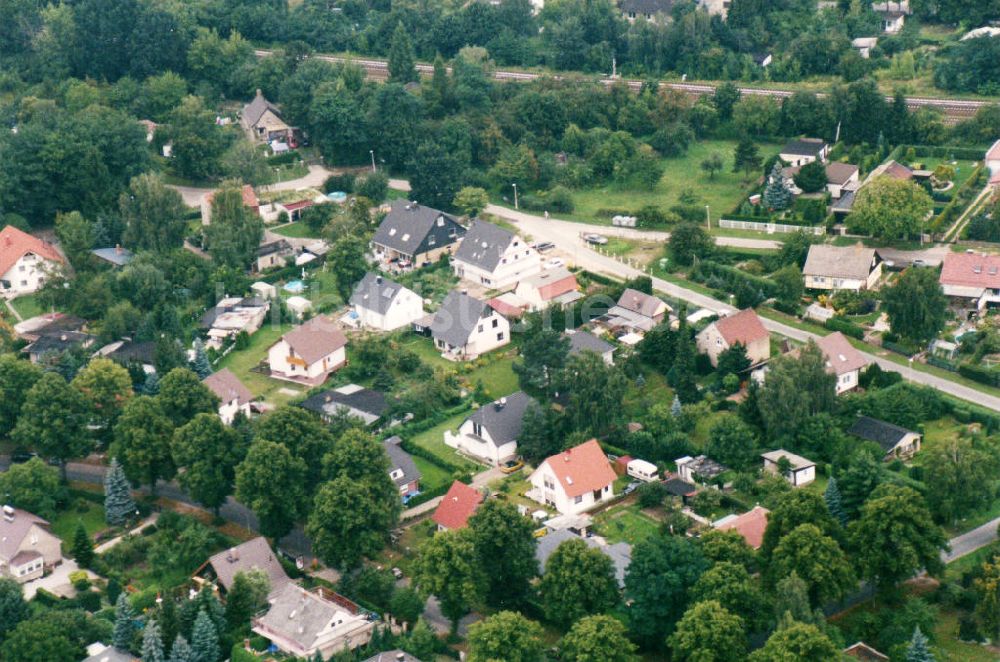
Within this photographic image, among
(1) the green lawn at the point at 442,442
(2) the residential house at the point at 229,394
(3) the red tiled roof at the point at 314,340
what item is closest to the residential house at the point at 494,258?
(3) the red tiled roof at the point at 314,340

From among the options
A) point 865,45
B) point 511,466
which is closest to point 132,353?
point 511,466

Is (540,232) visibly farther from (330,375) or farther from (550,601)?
(550,601)

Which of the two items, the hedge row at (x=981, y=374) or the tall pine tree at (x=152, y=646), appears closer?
the tall pine tree at (x=152, y=646)

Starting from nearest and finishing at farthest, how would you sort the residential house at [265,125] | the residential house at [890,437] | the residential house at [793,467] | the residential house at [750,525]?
the residential house at [750,525] < the residential house at [793,467] < the residential house at [890,437] < the residential house at [265,125]

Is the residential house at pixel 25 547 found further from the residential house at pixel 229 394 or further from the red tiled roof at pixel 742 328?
the red tiled roof at pixel 742 328

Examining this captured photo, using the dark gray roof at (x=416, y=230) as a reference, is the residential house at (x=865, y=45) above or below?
above

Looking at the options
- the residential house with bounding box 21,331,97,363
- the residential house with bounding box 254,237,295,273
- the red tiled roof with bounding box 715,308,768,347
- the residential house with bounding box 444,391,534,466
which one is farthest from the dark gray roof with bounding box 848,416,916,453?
the residential house with bounding box 21,331,97,363
